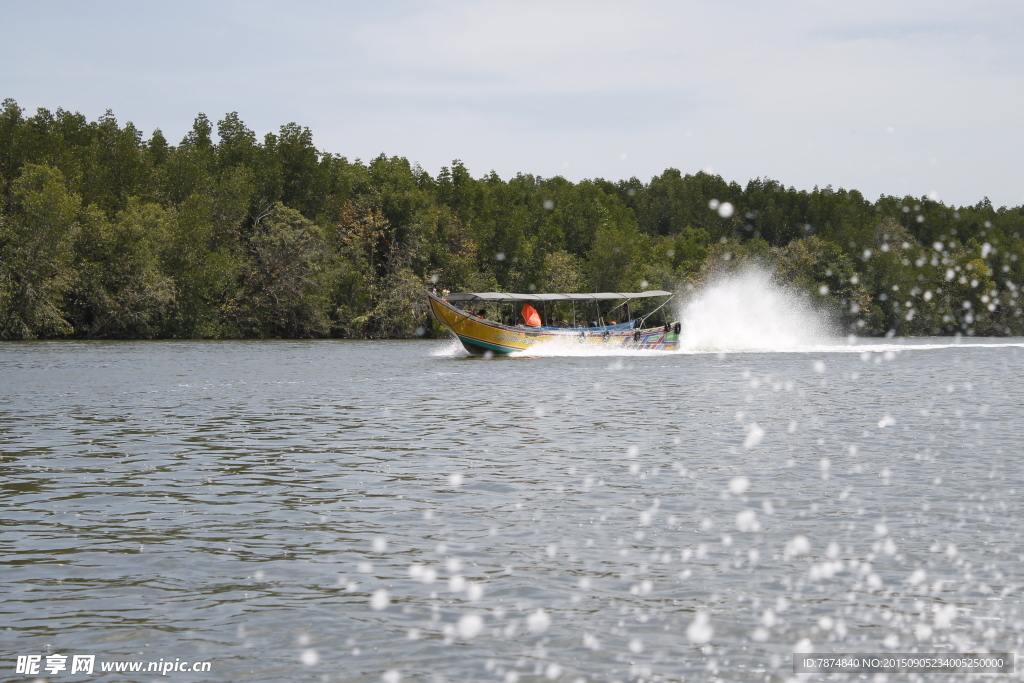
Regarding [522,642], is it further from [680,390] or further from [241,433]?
[680,390]

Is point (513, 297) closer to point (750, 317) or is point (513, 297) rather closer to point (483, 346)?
point (483, 346)

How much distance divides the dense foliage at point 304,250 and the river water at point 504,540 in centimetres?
5785

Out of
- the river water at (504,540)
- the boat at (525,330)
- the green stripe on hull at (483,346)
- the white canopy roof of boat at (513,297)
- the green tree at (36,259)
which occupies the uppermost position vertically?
the green tree at (36,259)

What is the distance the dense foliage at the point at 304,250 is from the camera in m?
81.1

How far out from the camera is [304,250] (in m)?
95.5

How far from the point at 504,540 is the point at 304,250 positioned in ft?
282

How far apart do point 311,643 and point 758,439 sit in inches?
607

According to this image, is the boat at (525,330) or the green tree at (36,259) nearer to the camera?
the boat at (525,330)

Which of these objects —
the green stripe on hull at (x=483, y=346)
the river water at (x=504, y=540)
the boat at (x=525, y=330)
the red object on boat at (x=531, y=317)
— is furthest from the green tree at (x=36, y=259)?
the river water at (x=504, y=540)

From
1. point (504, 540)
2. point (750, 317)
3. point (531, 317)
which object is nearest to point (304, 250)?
point (531, 317)

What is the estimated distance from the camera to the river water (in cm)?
848

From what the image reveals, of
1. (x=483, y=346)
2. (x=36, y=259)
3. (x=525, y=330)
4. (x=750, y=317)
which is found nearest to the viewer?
(x=525, y=330)

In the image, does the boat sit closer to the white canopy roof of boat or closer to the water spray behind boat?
the white canopy roof of boat

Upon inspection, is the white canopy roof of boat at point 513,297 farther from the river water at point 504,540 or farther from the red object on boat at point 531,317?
the river water at point 504,540
